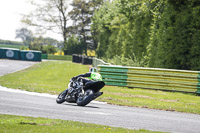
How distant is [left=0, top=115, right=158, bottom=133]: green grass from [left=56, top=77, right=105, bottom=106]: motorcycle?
2.97 meters

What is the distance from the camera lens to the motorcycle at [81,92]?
12.0 metres

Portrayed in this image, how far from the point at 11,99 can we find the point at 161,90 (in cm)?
974

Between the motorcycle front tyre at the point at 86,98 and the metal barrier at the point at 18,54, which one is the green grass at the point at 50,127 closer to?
the motorcycle front tyre at the point at 86,98

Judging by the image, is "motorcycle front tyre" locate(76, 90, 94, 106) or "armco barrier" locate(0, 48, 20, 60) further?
"armco barrier" locate(0, 48, 20, 60)

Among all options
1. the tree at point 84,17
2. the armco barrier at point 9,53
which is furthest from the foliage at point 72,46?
the armco barrier at point 9,53

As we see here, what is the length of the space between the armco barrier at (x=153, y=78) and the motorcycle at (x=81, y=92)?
8.17 m

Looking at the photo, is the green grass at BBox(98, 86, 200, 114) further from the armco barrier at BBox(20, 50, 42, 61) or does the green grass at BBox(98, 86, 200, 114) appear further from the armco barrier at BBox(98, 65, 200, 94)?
the armco barrier at BBox(20, 50, 42, 61)

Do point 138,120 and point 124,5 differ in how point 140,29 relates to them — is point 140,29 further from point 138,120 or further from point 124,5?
point 138,120

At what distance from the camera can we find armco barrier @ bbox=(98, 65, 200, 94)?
19125 mm

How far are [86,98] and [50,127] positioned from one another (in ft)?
13.4

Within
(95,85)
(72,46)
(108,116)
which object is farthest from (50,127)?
(72,46)

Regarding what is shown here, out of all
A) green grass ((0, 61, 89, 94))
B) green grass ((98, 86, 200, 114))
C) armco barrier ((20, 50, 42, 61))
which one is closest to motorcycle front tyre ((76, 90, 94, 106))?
green grass ((98, 86, 200, 114))

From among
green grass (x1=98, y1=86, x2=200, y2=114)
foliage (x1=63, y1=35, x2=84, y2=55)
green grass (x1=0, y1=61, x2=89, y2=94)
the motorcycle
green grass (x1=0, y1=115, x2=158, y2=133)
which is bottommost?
green grass (x1=98, y1=86, x2=200, y2=114)

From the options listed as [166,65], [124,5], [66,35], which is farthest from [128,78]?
[66,35]
